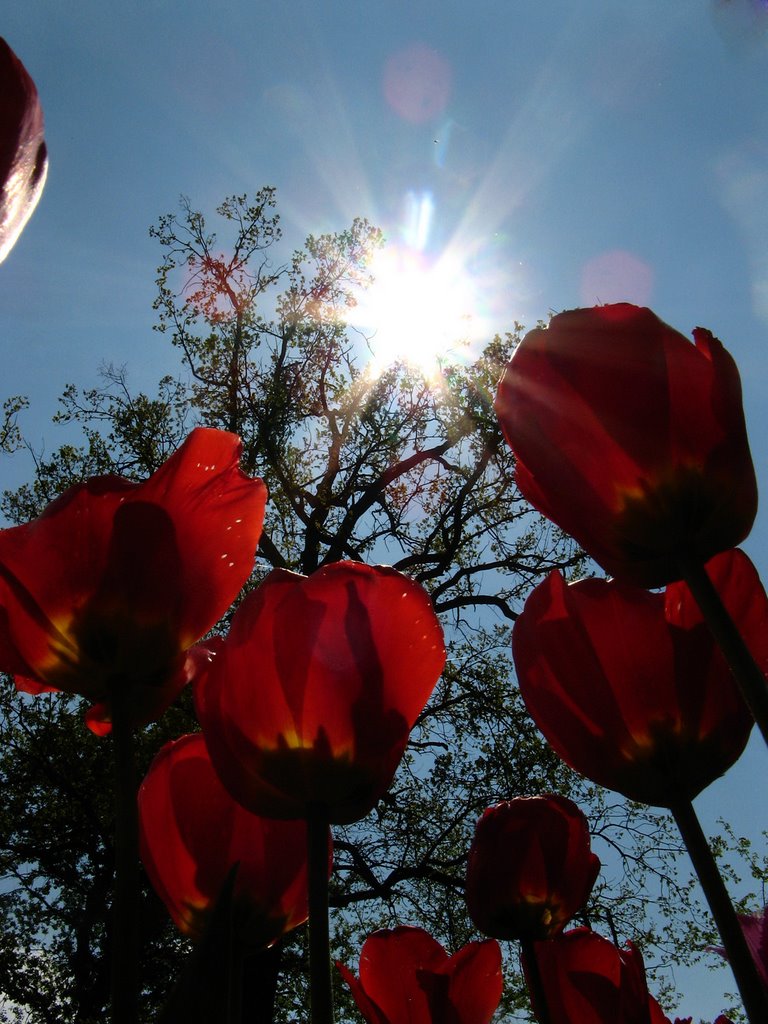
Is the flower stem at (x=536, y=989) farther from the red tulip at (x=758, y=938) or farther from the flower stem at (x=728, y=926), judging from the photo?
the flower stem at (x=728, y=926)

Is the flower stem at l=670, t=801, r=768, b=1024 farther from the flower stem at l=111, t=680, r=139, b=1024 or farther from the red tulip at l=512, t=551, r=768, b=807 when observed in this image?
the flower stem at l=111, t=680, r=139, b=1024

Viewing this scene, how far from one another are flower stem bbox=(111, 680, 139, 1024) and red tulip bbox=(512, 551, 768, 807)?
26 centimetres

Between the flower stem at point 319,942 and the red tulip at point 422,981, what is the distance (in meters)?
0.26

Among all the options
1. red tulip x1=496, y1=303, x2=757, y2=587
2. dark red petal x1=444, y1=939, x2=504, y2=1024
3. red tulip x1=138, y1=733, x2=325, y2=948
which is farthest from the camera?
dark red petal x1=444, y1=939, x2=504, y2=1024

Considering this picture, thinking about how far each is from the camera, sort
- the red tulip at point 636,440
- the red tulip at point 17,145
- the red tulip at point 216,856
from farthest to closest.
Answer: the red tulip at point 216,856 → the red tulip at point 636,440 → the red tulip at point 17,145

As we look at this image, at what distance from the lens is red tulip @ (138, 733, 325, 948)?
0.55 meters

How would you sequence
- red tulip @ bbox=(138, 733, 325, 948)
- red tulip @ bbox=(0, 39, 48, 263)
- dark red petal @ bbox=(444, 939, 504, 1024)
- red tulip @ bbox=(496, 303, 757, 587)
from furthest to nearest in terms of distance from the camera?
dark red petal @ bbox=(444, 939, 504, 1024) < red tulip @ bbox=(138, 733, 325, 948) < red tulip @ bbox=(496, 303, 757, 587) < red tulip @ bbox=(0, 39, 48, 263)

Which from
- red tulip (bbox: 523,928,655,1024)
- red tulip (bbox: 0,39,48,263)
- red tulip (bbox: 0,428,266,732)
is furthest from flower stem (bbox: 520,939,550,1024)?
red tulip (bbox: 0,39,48,263)

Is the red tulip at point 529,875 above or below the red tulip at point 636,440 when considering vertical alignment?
below

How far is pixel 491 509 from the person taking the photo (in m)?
10.6

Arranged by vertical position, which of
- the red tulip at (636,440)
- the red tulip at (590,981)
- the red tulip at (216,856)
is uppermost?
the red tulip at (636,440)

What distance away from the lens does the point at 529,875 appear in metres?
0.73

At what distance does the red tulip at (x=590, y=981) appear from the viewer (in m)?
0.60

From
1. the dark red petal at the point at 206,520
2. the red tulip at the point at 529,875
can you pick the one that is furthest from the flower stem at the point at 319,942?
the red tulip at the point at 529,875
